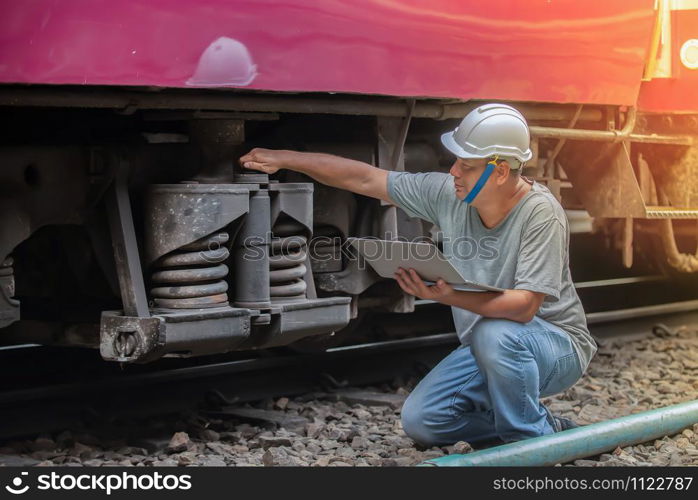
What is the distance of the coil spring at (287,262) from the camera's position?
483cm

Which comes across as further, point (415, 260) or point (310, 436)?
point (310, 436)

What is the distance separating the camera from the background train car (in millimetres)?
4062

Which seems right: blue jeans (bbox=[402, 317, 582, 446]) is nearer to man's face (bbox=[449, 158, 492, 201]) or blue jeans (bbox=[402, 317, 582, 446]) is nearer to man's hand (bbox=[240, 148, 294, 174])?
man's face (bbox=[449, 158, 492, 201])

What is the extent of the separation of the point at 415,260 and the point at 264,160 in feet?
2.72

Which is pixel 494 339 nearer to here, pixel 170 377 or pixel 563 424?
pixel 563 424

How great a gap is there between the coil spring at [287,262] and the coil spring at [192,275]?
11.9 inches

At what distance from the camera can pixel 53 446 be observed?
4793 millimetres

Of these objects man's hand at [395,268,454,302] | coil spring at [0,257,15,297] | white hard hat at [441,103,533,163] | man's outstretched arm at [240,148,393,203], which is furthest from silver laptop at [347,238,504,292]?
coil spring at [0,257,15,297]

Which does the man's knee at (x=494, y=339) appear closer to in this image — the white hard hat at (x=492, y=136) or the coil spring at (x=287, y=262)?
the white hard hat at (x=492, y=136)

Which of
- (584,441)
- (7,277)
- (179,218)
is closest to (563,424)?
(584,441)

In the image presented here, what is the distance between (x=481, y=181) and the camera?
4434mm

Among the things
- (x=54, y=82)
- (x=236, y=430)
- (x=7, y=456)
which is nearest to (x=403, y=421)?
(x=236, y=430)

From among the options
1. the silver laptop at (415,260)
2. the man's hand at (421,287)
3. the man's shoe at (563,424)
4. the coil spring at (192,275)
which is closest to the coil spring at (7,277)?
the coil spring at (192,275)

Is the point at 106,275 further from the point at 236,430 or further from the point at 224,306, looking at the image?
the point at 236,430
